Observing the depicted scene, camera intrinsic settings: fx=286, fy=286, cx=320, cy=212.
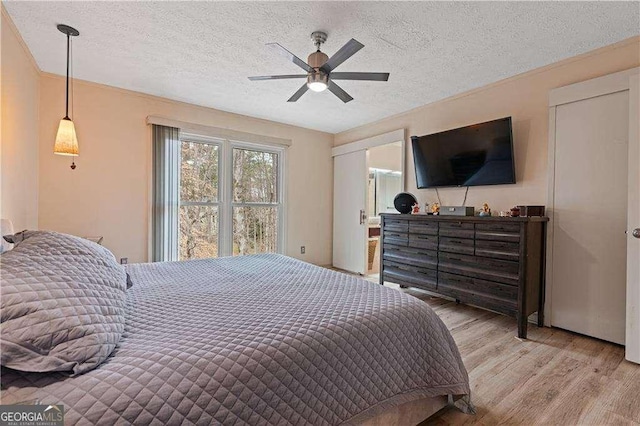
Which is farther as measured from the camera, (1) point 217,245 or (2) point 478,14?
(1) point 217,245

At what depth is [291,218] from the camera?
479 centimetres

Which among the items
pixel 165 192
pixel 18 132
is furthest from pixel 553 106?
pixel 18 132

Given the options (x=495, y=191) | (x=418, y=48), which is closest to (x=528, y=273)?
(x=495, y=191)

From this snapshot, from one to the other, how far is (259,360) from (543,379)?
203 centimetres

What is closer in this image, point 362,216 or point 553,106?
point 553,106

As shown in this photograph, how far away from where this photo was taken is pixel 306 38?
2.33 meters

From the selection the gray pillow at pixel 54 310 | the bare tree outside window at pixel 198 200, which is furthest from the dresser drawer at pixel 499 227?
the bare tree outside window at pixel 198 200

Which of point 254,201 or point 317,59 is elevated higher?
point 317,59

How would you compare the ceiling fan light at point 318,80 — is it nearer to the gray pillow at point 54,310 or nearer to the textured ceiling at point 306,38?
the textured ceiling at point 306,38

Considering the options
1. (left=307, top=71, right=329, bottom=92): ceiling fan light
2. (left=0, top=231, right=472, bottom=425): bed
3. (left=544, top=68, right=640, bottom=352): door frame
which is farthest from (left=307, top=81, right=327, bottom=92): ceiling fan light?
(left=544, top=68, right=640, bottom=352): door frame

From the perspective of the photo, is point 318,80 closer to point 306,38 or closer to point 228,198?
point 306,38

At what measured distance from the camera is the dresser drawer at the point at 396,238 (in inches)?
139

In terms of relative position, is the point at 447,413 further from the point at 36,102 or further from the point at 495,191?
the point at 36,102

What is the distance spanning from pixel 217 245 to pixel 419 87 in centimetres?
336
